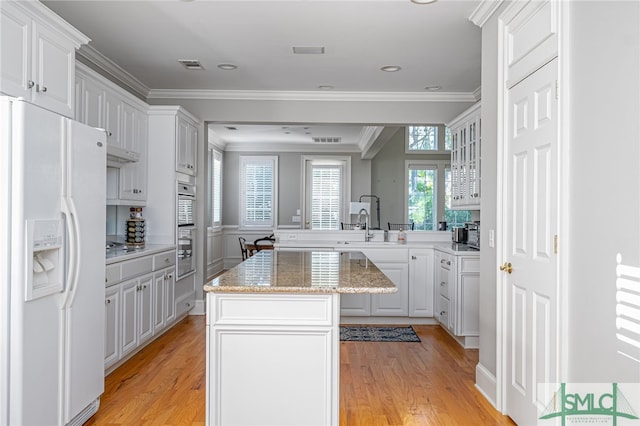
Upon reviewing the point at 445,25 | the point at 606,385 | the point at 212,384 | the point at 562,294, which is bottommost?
the point at 212,384

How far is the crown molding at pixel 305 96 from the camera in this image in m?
5.41

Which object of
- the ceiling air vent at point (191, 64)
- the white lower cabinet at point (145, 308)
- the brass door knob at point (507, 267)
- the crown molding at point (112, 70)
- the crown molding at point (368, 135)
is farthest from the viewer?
the crown molding at point (368, 135)

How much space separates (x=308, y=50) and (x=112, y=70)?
1.97 m

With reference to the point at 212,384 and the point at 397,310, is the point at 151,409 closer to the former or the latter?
the point at 212,384

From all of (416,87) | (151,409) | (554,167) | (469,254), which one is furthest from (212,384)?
(416,87)

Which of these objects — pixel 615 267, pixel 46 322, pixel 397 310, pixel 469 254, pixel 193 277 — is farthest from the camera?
pixel 193 277

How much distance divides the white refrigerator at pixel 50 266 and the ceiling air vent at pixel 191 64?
1.82 metres

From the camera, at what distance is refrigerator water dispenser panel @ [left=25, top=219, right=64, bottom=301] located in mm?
2109

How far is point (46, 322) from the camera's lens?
225 cm

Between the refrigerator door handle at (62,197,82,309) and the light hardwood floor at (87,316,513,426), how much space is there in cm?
80

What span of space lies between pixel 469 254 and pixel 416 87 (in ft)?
6.68

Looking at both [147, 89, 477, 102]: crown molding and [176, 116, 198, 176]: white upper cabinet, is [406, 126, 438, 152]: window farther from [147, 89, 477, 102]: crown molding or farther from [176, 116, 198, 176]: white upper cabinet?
[176, 116, 198, 176]: white upper cabinet
